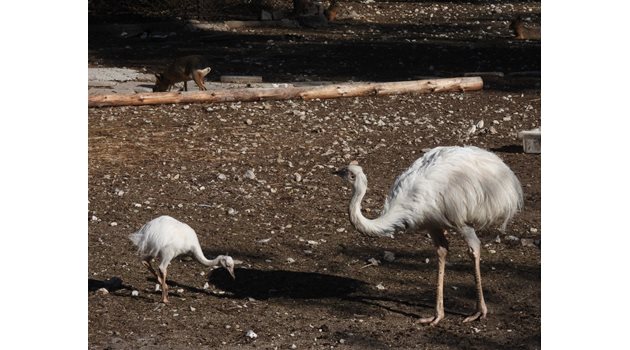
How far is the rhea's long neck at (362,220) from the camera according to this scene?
6723 mm

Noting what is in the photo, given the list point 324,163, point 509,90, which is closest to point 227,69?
point 509,90

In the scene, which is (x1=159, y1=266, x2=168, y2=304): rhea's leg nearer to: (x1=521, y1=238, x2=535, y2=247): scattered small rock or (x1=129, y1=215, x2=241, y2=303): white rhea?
(x1=129, y1=215, x2=241, y2=303): white rhea

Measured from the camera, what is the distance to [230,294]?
24.7 ft

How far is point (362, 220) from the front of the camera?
6.74m

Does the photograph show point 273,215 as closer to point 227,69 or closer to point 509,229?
point 509,229

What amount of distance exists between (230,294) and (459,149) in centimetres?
176

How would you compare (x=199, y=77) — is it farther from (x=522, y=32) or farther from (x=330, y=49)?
(x=522, y=32)

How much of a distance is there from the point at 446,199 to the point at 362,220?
0.51m

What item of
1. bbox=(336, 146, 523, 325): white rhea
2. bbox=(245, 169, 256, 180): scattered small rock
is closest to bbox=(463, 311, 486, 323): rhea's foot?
bbox=(336, 146, 523, 325): white rhea

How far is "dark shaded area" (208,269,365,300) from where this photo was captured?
7.51m

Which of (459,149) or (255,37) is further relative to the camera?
(255,37)

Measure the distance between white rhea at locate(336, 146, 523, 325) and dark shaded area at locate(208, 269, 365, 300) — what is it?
0.82 m

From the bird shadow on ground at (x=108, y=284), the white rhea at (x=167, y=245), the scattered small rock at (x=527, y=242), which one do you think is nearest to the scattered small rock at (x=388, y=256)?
the scattered small rock at (x=527, y=242)

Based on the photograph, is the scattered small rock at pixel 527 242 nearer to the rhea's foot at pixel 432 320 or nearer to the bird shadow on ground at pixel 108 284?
the rhea's foot at pixel 432 320
